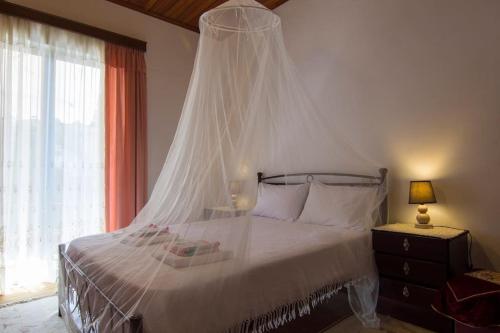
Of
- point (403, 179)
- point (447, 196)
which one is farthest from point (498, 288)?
point (403, 179)

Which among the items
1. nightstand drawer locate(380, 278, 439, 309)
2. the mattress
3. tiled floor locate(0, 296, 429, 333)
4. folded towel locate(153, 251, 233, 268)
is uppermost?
folded towel locate(153, 251, 233, 268)

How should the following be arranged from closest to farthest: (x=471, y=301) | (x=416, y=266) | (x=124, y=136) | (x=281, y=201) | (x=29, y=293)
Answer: (x=471, y=301) < (x=416, y=266) < (x=29, y=293) < (x=281, y=201) < (x=124, y=136)

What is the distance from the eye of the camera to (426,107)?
9.36 feet

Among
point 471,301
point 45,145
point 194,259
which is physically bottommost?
point 471,301

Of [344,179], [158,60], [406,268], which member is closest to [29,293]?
[158,60]

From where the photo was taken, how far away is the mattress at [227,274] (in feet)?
4.83

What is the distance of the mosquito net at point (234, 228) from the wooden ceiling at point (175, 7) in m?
1.63

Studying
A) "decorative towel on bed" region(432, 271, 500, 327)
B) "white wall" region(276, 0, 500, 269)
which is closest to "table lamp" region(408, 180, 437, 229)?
"white wall" region(276, 0, 500, 269)

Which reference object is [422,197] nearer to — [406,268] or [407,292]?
[406,268]

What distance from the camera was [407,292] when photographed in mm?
2463

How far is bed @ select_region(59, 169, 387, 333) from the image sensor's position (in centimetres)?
146

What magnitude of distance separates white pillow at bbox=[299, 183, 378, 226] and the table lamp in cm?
33

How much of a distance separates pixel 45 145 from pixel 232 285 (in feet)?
9.21

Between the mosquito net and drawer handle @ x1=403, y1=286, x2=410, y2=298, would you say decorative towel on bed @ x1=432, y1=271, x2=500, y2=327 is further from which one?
the mosquito net
